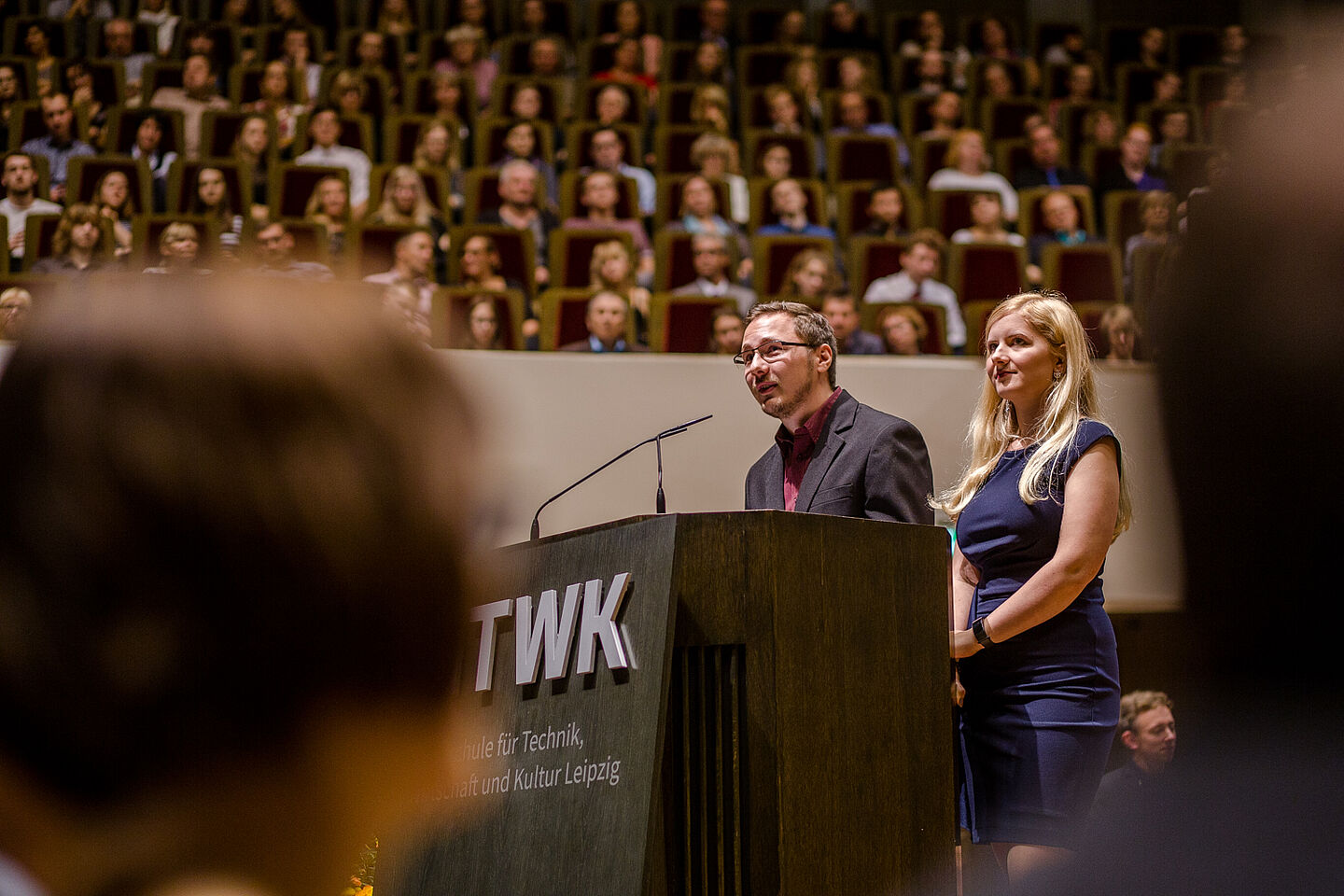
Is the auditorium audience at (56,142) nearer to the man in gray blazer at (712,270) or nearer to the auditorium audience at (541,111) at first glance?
the auditorium audience at (541,111)

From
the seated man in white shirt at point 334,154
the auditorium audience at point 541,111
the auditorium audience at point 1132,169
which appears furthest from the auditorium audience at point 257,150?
the auditorium audience at point 1132,169

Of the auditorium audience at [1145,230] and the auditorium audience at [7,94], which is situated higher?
the auditorium audience at [7,94]

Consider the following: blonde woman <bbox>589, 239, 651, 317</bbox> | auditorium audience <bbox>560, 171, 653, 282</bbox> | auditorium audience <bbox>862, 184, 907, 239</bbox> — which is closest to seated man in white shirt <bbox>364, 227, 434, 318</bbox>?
blonde woman <bbox>589, 239, 651, 317</bbox>

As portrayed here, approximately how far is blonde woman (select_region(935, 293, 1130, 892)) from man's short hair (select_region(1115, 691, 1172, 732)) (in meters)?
1.27

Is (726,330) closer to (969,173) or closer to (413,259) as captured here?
(413,259)

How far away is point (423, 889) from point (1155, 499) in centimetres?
157

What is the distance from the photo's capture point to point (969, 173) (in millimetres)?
5523

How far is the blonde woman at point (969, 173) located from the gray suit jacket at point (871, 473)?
3741 millimetres

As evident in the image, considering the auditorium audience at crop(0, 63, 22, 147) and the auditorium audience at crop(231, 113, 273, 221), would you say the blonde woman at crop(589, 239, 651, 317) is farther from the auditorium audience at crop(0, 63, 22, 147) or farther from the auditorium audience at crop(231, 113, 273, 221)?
the auditorium audience at crop(0, 63, 22, 147)

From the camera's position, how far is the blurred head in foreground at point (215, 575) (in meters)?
0.33

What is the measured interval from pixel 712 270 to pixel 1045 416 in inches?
114

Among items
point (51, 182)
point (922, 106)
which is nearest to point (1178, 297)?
point (51, 182)

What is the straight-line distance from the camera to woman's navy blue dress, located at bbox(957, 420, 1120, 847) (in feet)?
5.23

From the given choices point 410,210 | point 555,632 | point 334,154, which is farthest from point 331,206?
point 555,632
